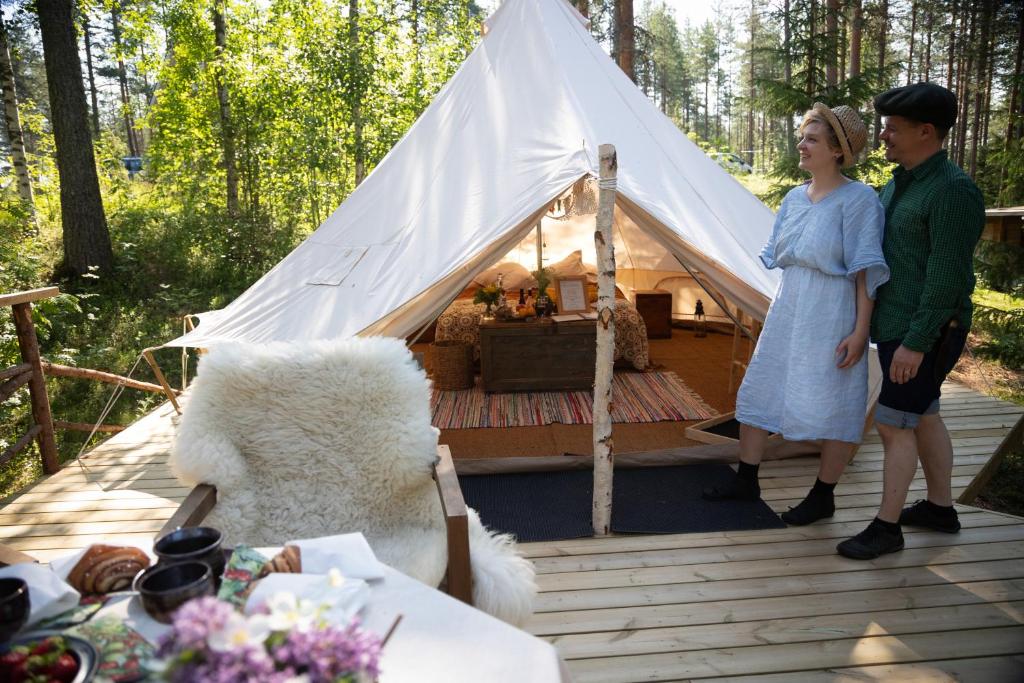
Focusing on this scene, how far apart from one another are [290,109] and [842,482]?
7805 mm

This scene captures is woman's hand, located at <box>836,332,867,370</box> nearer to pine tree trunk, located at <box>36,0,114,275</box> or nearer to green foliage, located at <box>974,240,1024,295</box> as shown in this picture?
green foliage, located at <box>974,240,1024,295</box>

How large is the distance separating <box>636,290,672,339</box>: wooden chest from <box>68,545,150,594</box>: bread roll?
5423 mm

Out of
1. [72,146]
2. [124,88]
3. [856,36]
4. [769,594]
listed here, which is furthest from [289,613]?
[124,88]

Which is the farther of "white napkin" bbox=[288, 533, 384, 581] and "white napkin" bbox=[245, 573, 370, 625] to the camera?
"white napkin" bbox=[288, 533, 384, 581]

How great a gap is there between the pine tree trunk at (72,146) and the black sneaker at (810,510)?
24.8 feet

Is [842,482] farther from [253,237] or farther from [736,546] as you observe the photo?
[253,237]

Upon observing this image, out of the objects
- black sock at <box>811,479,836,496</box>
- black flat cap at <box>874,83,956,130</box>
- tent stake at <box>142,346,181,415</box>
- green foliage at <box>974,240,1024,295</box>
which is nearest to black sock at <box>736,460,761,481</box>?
black sock at <box>811,479,836,496</box>

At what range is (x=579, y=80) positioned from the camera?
3.85 metres

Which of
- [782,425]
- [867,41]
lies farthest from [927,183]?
[867,41]

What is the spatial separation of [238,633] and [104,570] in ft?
1.94

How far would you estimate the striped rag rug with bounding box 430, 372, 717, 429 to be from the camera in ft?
13.4

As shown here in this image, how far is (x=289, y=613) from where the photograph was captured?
2.22ft

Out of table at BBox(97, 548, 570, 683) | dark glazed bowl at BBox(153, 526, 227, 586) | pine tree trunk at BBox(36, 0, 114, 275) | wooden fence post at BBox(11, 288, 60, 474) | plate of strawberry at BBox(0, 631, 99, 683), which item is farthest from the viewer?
pine tree trunk at BBox(36, 0, 114, 275)

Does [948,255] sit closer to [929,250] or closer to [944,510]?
[929,250]
